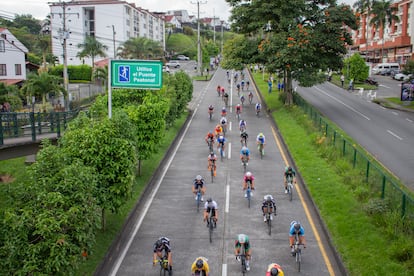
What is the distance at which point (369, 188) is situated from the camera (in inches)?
727

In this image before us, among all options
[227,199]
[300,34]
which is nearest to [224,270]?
[227,199]

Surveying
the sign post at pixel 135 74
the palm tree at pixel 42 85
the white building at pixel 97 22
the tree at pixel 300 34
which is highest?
the white building at pixel 97 22

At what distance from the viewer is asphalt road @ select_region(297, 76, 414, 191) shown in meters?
24.5

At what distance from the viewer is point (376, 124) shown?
3522cm

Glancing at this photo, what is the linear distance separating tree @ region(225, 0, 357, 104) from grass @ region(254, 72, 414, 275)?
1166cm

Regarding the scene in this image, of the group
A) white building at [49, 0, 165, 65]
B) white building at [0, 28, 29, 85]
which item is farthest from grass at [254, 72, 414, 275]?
white building at [49, 0, 165, 65]

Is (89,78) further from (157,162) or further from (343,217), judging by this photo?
(343,217)

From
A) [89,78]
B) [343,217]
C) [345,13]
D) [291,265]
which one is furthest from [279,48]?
[89,78]

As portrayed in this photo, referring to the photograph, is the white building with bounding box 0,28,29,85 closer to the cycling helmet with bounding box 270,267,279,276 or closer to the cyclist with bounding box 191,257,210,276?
the cyclist with bounding box 191,257,210,276

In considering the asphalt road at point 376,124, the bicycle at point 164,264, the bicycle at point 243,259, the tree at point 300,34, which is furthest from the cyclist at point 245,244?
the tree at point 300,34

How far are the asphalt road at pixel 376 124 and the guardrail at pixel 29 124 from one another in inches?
605

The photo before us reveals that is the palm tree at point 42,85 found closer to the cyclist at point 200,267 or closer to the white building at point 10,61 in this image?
the white building at point 10,61

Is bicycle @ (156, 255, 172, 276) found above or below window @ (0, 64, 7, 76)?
below

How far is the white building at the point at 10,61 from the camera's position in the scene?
167 ft
